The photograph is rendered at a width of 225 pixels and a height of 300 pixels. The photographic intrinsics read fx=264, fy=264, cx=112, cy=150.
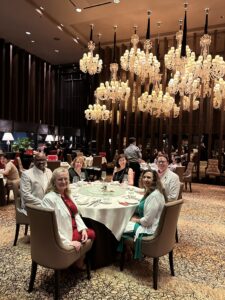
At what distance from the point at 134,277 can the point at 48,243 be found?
123 cm

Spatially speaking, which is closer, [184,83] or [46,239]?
[46,239]

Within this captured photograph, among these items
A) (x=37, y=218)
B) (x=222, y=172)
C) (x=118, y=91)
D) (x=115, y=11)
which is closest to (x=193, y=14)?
(x=115, y=11)

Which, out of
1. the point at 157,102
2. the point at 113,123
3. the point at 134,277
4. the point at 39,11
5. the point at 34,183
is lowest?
the point at 134,277

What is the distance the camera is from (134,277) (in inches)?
122

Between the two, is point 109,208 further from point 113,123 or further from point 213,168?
point 113,123

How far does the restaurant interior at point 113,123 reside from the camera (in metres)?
3.02

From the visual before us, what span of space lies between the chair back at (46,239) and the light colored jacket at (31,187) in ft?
3.74

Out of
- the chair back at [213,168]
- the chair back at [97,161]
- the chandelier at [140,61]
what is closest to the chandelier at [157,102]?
the chandelier at [140,61]

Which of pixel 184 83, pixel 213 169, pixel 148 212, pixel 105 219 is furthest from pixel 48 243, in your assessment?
pixel 213 169

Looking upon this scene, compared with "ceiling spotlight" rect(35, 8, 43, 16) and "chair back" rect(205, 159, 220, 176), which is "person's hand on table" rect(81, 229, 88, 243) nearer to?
"ceiling spotlight" rect(35, 8, 43, 16)

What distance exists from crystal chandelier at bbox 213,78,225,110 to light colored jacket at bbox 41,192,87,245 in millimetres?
7850

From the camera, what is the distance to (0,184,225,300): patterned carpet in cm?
277

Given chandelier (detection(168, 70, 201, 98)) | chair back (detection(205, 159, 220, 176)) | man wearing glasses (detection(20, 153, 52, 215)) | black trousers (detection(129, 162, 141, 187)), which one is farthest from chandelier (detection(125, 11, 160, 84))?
man wearing glasses (detection(20, 153, 52, 215))

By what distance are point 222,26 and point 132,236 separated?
30.1 feet
